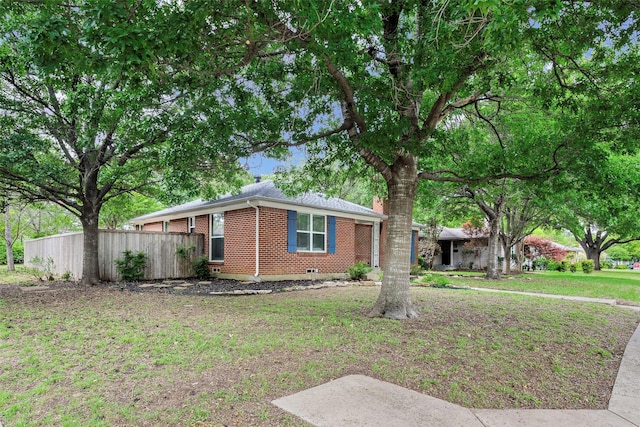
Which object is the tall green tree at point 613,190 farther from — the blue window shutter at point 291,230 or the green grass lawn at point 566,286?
the blue window shutter at point 291,230


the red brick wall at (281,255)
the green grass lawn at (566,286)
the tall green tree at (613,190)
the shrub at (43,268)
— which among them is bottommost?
the green grass lawn at (566,286)

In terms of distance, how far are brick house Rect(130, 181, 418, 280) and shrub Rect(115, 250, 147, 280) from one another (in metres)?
2.55

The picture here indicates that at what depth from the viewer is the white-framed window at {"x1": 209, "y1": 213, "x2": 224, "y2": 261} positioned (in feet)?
48.4

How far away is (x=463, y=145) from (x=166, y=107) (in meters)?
7.04

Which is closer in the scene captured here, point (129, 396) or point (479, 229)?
point (129, 396)

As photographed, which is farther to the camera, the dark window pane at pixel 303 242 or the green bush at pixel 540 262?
the green bush at pixel 540 262

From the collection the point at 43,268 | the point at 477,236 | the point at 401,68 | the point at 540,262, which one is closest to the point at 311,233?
the point at 401,68

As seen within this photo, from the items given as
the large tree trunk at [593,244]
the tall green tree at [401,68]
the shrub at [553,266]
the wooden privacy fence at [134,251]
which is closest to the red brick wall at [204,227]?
the wooden privacy fence at [134,251]

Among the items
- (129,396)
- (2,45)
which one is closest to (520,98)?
(129,396)

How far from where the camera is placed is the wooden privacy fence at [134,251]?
13.1 m

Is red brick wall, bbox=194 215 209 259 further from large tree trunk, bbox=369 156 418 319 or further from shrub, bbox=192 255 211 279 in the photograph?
large tree trunk, bbox=369 156 418 319

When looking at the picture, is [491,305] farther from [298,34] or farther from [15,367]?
[15,367]

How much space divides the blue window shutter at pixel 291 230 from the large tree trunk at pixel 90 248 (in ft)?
20.1

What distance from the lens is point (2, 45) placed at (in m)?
8.73
